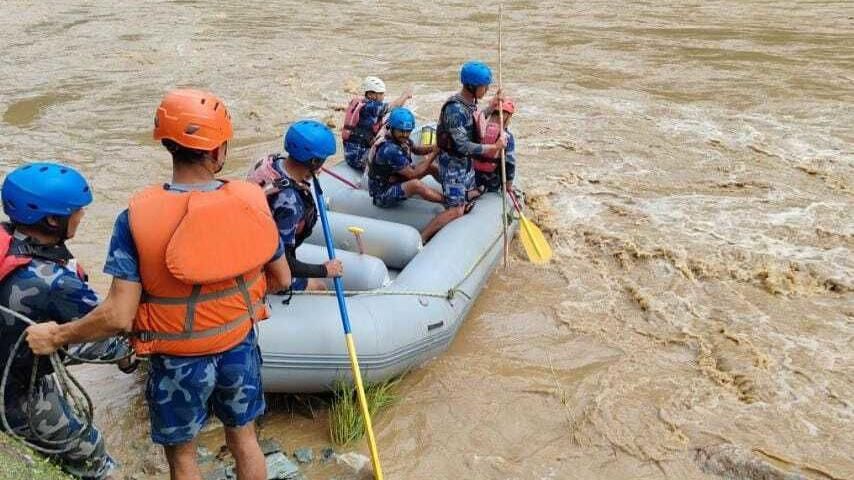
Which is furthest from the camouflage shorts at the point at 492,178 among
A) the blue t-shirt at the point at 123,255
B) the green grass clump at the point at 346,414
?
the blue t-shirt at the point at 123,255

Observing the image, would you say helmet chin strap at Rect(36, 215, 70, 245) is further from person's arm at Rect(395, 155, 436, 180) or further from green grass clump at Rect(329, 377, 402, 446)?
person's arm at Rect(395, 155, 436, 180)

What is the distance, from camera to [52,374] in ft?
7.98

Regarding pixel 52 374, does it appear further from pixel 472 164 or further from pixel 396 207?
pixel 472 164

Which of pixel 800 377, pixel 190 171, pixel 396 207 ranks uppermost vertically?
pixel 190 171

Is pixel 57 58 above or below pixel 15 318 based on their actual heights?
below

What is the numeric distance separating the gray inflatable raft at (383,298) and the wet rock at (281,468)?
37cm

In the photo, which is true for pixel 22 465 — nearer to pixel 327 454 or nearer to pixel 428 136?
pixel 327 454

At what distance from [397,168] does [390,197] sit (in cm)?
24

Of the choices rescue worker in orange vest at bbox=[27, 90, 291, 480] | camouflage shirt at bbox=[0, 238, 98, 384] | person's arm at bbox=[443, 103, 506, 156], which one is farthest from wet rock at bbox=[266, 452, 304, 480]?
person's arm at bbox=[443, 103, 506, 156]

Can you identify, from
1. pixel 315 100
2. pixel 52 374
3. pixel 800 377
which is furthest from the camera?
pixel 315 100

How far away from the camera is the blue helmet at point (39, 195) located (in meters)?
2.20

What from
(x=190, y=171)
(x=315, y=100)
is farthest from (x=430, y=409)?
(x=315, y=100)

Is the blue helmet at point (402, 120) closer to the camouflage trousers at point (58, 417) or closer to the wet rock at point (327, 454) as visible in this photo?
the wet rock at point (327, 454)

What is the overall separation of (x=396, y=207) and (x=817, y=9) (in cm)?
1381
